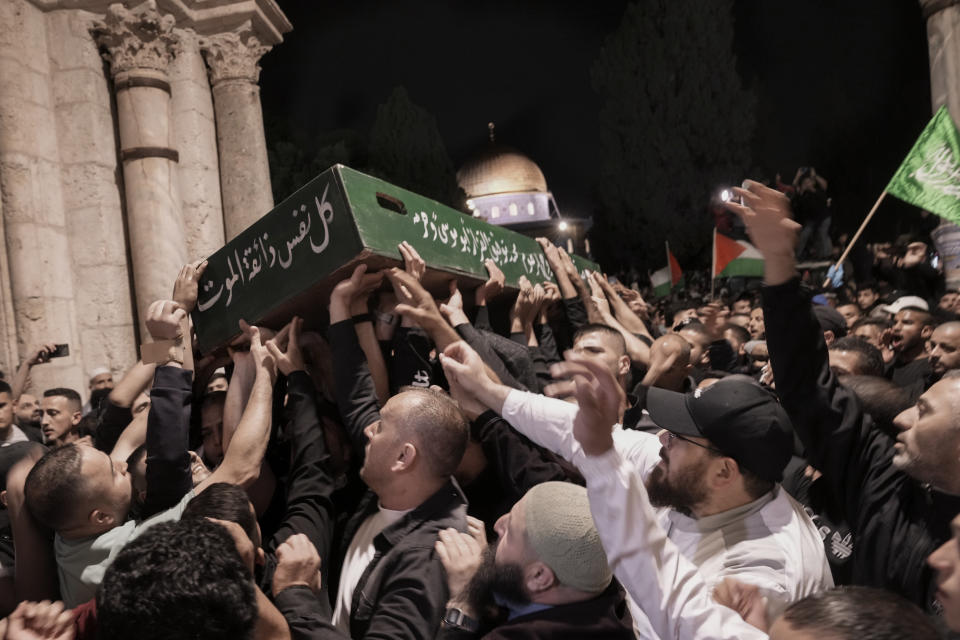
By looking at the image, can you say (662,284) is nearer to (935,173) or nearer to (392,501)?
(935,173)

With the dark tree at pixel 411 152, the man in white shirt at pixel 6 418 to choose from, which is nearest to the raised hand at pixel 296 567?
the man in white shirt at pixel 6 418

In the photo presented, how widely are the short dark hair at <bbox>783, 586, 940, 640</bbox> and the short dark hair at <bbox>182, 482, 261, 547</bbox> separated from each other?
154 cm

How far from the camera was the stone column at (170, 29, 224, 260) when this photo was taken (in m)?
7.98

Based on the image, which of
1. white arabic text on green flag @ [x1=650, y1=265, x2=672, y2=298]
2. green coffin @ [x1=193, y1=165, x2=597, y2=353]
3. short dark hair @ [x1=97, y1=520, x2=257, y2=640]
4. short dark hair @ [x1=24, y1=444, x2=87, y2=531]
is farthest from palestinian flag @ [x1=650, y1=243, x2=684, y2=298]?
short dark hair @ [x1=97, y1=520, x2=257, y2=640]

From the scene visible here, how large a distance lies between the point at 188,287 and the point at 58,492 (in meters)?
1.02

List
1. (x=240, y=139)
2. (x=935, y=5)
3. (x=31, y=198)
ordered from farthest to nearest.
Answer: (x=935, y=5)
(x=240, y=139)
(x=31, y=198)

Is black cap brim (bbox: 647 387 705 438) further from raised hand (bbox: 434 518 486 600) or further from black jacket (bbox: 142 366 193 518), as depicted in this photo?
black jacket (bbox: 142 366 193 518)

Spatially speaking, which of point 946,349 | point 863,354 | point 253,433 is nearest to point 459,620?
point 253,433

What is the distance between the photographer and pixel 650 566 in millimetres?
1596

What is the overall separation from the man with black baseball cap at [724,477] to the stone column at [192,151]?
6.47 meters

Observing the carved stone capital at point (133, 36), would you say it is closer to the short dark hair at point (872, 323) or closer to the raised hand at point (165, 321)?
the raised hand at point (165, 321)

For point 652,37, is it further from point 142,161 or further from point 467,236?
point 467,236

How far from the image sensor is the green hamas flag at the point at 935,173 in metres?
5.18

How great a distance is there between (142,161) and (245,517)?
6.08 m
